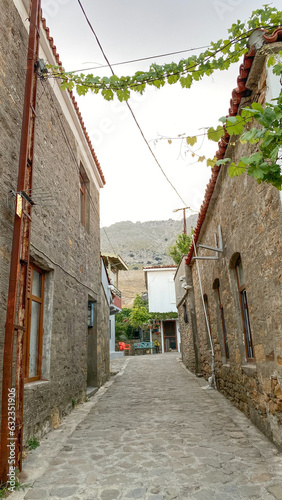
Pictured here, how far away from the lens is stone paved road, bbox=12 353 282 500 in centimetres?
286

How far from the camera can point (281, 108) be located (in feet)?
8.09

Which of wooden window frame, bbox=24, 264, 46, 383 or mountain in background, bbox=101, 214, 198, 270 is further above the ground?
mountain in background, bbox=101, 214, 198, 270

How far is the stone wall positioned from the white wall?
63.3 feet

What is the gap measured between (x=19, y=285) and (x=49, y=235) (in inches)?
74.0

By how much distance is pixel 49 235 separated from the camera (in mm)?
5316

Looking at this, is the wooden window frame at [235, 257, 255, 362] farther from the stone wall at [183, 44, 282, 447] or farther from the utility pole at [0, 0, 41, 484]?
the utility pole at [0, 0, 41, 484]

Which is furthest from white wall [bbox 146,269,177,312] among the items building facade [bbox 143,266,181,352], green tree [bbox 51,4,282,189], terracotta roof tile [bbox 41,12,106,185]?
green tree [bbox 51,4,282,189]

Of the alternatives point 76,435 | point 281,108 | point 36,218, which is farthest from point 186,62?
point 76,435

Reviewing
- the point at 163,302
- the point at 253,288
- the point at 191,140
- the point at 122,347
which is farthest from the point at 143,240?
the point at 191,140

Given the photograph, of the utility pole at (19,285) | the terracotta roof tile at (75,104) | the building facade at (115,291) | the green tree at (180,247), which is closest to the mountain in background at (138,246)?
the building facade at (115,291)

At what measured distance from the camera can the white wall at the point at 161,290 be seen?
26547 millimetres

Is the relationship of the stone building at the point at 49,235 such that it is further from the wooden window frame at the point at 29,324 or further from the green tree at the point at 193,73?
the green tree at the point at 193,73

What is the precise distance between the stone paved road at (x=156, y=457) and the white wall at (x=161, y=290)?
67.0ft

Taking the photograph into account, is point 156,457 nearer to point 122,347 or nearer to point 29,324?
point 29,324
